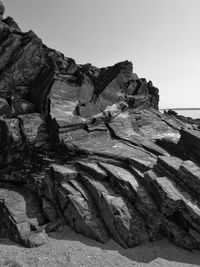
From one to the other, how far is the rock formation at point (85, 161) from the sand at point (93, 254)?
2.29 ft

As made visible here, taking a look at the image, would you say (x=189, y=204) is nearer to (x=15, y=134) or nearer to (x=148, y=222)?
(x=148, y=222)

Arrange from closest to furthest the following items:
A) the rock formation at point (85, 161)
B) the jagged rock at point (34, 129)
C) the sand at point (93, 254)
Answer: the sand at point (93, 254) < the rock formation at point (85, 161) < the jagged rock at point (34, 129)

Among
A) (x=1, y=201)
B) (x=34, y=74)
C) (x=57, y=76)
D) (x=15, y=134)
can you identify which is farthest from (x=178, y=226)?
(x=34, y=74)

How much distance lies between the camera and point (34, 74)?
3978cm

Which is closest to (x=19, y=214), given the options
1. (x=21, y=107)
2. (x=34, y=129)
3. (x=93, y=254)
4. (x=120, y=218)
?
(x=93, y=254)

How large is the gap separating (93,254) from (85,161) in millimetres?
10327

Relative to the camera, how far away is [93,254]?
17859mm

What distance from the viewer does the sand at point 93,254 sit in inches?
668

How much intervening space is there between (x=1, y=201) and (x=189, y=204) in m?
17.1

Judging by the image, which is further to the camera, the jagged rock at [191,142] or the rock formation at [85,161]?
the jagged rock at [191,142]

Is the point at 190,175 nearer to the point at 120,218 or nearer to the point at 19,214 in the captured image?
the point at 120,218

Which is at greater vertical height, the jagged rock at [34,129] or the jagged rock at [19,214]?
the jagged rock at [34,129]

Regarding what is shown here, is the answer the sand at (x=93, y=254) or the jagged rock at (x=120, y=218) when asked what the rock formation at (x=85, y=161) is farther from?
the sand at (x=93, y=254)

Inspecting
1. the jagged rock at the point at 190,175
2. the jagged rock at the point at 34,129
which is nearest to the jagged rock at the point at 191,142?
the jagged rock at the point at 190,175
